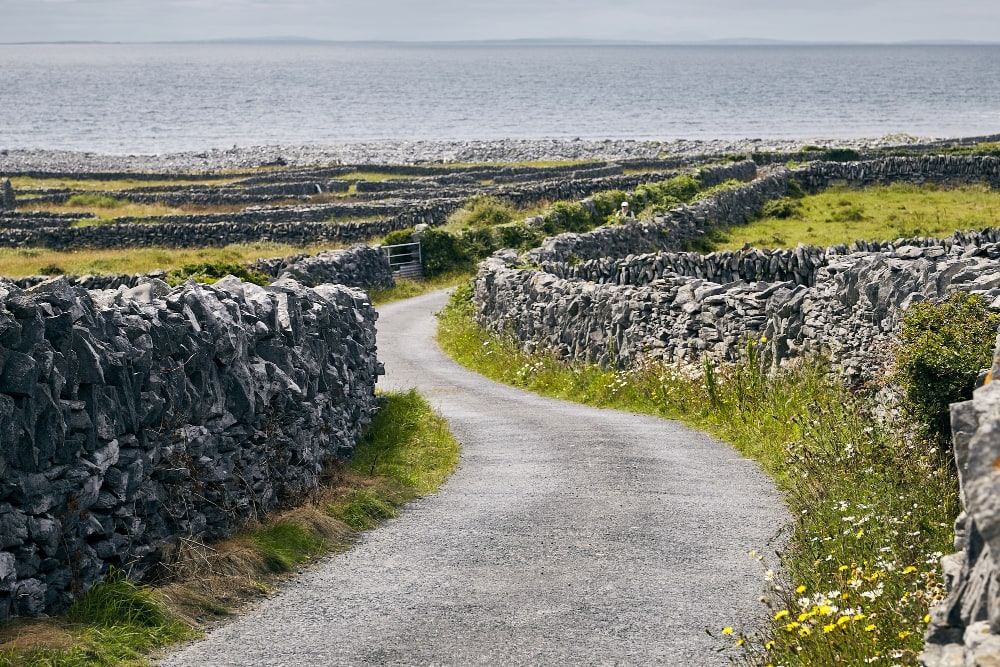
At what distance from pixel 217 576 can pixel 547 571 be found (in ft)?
9.91

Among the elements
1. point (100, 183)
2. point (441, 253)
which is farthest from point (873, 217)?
point (100, 183)

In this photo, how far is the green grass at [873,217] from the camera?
4209cm

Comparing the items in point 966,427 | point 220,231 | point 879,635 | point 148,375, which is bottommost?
point 220,231

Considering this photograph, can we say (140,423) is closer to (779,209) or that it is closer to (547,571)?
(547,571)

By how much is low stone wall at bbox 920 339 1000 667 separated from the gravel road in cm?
328

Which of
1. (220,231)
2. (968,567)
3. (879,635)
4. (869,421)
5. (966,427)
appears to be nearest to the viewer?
(968,567)

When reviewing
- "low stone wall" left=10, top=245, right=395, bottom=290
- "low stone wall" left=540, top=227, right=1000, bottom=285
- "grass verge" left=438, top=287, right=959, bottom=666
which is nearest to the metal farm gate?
"low stone wall" left=10, top=245, right=395, bottom=290

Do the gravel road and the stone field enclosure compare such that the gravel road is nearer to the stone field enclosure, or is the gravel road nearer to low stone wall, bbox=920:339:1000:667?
the stone field enclosure

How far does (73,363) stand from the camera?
30.1 feet

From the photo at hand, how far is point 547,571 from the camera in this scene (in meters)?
11.0

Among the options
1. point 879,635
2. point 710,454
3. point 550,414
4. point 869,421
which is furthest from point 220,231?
point 879,635

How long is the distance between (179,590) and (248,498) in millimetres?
2195

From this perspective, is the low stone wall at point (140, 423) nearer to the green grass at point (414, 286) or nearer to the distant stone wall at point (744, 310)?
the distant stone wall at point (744, 310)

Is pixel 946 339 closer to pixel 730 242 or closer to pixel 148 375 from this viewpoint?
pixel 148 375
